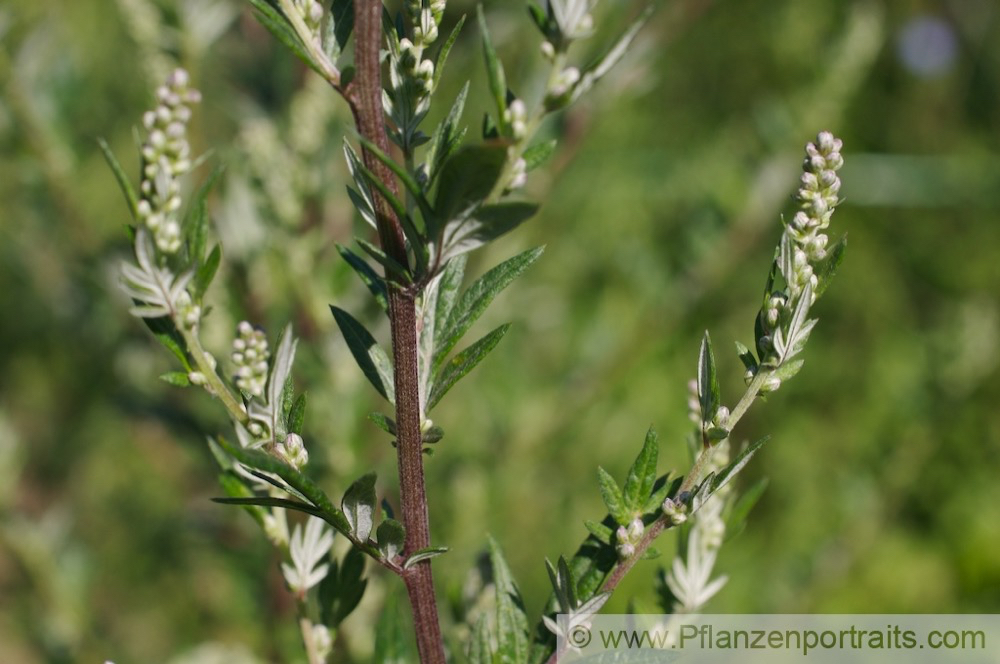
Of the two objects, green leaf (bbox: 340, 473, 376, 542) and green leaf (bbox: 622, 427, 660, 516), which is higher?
green leaf (bbox: 340, 473, 376, 542)

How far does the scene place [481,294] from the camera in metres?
0.49

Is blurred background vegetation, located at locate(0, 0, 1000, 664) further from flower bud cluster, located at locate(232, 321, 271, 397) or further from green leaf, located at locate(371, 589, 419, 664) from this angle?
flower bud cluster, located at locate(232, 321, 271, 397)

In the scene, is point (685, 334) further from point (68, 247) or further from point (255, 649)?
point (68, 247)

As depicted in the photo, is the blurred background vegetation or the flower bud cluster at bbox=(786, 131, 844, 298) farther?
the blurred background vegetation

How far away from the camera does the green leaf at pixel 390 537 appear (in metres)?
0.47

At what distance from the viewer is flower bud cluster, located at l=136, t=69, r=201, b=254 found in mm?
453

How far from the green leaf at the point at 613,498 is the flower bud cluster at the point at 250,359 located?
207 millimetres

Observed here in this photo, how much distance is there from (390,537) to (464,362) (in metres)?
0.11

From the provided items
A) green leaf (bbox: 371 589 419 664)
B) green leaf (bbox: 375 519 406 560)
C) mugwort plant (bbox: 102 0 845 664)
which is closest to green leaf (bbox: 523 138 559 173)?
mugwort plant (bbox: 102 0 845 664)

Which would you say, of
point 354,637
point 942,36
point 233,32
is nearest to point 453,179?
point 354,637

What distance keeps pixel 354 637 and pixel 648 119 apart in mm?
1971

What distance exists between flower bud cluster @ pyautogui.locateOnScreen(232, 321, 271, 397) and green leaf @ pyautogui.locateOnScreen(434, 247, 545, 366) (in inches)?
4.1

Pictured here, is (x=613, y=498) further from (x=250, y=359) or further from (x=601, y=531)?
(x=250, y=359)

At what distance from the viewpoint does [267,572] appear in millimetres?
1152
